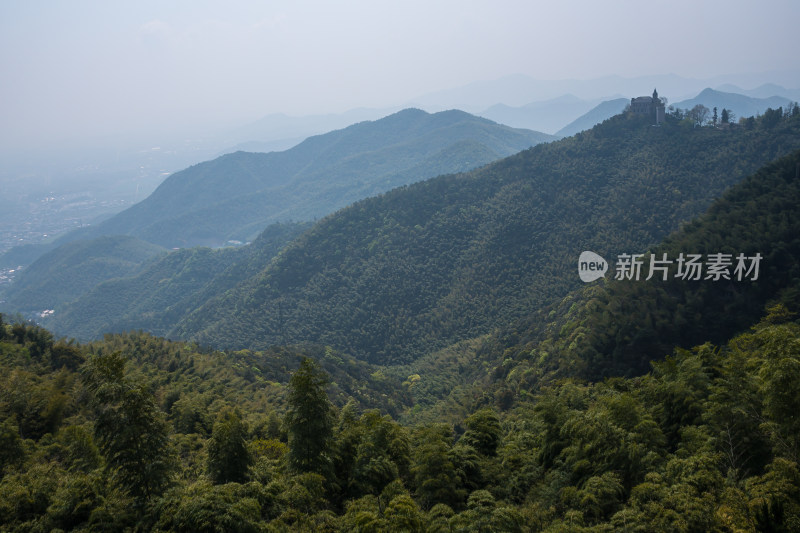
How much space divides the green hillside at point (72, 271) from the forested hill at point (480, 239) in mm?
91708

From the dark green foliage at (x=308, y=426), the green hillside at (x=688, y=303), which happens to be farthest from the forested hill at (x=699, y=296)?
the dark green foliage at (x=308, y=426)

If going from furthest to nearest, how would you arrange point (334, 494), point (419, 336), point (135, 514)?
point (419, 336) < point (334, 494) < point (135, 514)

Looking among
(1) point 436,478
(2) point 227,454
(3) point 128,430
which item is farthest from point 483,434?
(3) point 128,430

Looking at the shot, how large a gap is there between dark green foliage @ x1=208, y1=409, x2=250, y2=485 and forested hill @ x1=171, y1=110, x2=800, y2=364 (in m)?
54.2

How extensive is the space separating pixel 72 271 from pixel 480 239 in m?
158

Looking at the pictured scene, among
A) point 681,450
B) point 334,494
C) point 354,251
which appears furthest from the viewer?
point 354,251

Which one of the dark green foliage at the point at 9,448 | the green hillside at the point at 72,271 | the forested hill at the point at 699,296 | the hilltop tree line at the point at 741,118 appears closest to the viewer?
the dark green foliage at the point at 9,448

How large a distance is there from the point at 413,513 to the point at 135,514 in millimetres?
8120

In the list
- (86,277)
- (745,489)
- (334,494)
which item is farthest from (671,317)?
(86,277)

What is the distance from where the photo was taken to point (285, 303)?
85.6 m

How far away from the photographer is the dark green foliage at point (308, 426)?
15.0 meters

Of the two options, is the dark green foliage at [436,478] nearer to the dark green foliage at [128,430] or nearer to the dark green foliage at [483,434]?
the dark green foliage at [483,434]

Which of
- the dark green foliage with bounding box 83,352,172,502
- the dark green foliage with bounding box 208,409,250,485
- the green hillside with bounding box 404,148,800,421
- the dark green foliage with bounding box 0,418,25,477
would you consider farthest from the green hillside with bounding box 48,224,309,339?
the dark green foliage with bounding box 83,352,172,502

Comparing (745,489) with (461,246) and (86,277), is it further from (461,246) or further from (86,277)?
(86,277)
